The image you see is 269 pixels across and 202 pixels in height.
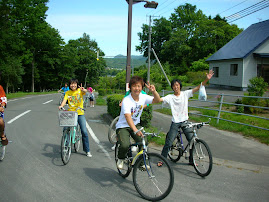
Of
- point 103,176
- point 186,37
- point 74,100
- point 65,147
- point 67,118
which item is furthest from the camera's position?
point 186,37

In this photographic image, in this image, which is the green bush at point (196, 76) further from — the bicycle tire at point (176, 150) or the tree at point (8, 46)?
the bicycle tire at point (176, 150)

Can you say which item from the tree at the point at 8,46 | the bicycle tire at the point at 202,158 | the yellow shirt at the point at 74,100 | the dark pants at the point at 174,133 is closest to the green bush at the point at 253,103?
the dark pants at the point at 174,133

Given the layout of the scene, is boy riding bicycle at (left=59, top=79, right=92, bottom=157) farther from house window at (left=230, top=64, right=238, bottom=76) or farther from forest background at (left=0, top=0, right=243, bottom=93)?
forest background at (left=0, top=0, right=243, bottom=93)

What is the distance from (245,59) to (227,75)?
11.9 feet

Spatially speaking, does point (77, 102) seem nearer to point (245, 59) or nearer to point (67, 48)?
point (245, 59)

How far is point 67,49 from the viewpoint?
198 feet

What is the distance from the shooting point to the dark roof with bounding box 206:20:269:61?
26350mm

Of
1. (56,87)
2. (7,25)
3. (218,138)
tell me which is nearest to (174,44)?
(56,87)

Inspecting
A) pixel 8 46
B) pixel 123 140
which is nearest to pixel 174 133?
pixel 123 140

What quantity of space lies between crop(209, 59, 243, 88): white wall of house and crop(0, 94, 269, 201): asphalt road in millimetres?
20788

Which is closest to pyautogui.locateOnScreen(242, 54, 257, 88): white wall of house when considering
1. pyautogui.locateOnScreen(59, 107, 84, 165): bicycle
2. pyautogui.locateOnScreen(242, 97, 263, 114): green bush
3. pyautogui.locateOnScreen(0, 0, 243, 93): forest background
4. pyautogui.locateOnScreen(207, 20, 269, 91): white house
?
pyautogui.locateOnScreen(207, 20, 269, 91): white house

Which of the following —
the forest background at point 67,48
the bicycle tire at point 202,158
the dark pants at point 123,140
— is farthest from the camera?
the forest background at point 67,48

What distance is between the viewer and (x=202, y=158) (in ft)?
16.4

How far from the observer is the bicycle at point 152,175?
383 cm
